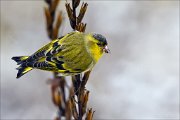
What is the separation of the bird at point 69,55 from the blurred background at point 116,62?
2.85 m

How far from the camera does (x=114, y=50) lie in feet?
25.0

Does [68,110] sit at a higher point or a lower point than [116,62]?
lower

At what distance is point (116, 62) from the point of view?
7.54 m

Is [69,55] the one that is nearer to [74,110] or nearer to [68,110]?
[68,110]

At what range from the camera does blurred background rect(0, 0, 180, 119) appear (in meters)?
6.75

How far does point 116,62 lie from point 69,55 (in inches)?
152

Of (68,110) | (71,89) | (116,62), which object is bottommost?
(68,110)

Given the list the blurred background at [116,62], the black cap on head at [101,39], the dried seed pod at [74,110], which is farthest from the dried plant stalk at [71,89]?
the blurred background at [116,62]

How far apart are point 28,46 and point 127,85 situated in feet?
5.30

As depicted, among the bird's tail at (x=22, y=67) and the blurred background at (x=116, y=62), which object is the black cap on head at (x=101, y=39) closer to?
the bird's tail at (x=22, y=67)

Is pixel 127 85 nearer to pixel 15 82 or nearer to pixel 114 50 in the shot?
pixel 114 50

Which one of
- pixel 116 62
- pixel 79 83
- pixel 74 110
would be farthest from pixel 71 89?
pixel 116 62

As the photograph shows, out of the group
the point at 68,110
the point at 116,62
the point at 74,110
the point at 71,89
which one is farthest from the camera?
the point at 116,62

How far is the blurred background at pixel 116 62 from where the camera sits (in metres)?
6.75
